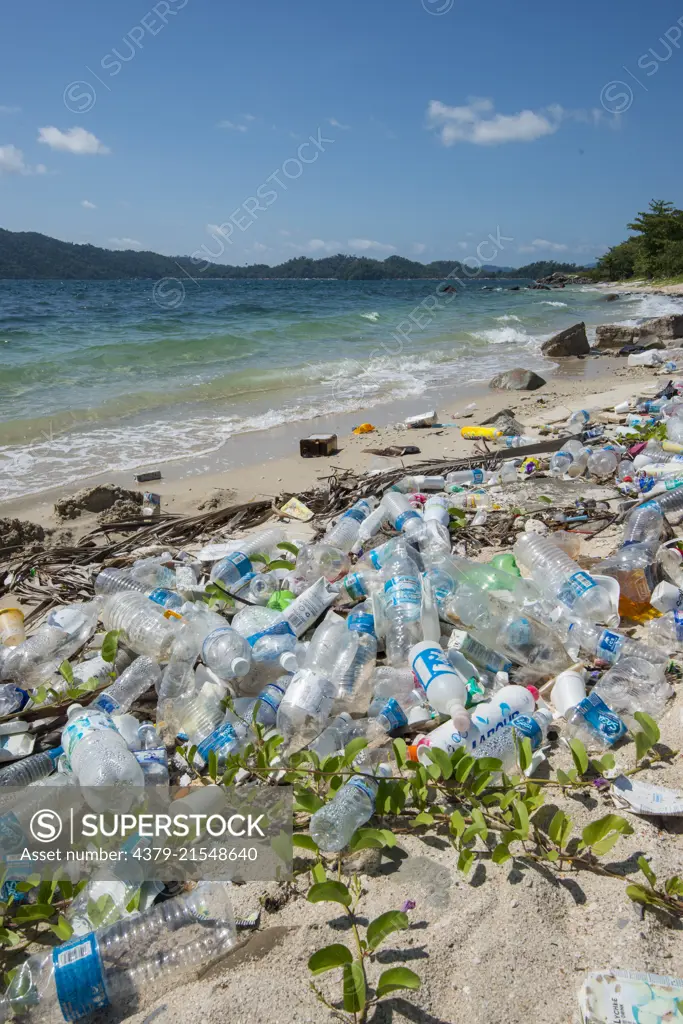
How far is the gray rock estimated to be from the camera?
12.8 meters

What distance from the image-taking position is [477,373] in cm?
1094

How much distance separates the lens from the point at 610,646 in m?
2.27

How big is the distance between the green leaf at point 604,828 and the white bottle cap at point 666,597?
4.03ft

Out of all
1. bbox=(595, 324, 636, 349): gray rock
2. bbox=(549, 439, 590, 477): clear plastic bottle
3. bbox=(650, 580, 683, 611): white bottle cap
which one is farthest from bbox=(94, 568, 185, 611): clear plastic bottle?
bbox=(595, 324, 636, 349): gray rock

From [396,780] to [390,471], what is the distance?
3185 mm

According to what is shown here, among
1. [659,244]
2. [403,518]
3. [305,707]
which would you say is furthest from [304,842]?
[659,244]

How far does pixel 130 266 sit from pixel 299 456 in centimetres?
7163

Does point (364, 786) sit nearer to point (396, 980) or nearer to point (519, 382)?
point (396, 980)

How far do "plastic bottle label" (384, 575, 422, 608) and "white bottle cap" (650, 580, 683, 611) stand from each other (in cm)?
93

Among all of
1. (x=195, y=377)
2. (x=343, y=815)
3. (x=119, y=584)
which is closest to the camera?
(x=343, y=815)

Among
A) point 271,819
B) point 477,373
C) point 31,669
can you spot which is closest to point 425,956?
point 271,819

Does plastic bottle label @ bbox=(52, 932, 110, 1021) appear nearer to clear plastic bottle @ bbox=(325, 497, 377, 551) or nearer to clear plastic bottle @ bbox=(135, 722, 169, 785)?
clear plastic bottle @ bbox=(135, 722, 169, 785)

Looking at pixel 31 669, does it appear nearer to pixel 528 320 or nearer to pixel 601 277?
pixel 528 320

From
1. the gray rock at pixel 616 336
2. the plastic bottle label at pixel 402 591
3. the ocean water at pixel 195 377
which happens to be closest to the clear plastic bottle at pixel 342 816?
the plastic bottle label at pixel 402 591
